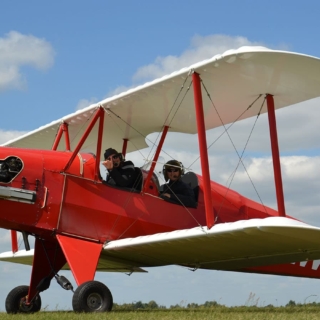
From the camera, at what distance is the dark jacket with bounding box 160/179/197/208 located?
432 inches

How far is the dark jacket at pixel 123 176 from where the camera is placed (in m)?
10.5

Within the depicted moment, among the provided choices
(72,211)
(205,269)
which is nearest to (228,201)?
(205,269)

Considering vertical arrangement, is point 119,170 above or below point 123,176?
above

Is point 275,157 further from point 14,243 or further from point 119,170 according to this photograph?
point 14,243

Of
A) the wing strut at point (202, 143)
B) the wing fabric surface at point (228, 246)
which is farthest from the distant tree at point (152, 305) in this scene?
the wing strut at point (202, 143)

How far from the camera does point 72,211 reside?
998 cm

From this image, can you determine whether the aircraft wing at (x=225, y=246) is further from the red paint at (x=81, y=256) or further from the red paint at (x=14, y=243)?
the red paint at (x=14, y=243)

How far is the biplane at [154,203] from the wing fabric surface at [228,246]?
0.02m

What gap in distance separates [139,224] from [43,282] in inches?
69.6

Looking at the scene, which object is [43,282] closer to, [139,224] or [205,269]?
[139,224]

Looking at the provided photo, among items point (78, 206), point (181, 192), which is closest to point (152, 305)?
point (181, 192)

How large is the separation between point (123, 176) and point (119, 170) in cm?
16

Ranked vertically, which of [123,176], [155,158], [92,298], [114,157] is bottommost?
[92,298]

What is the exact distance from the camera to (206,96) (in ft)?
36.2
